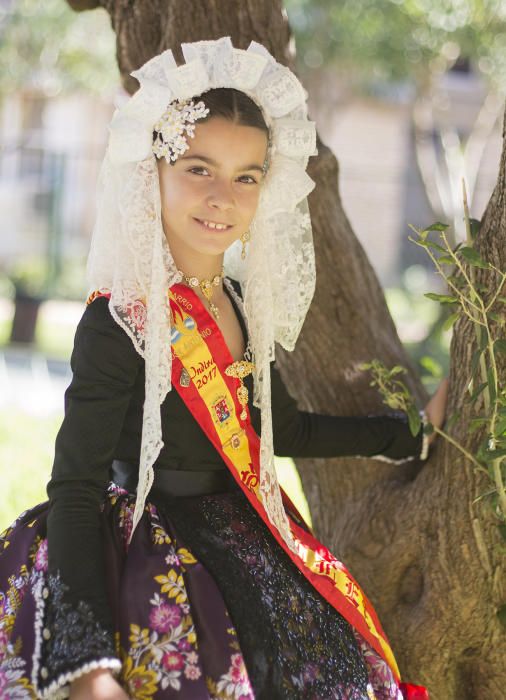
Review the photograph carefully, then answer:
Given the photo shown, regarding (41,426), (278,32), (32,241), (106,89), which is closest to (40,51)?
(106,89)

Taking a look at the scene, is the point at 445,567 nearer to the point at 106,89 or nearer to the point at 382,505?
the point at 382,505

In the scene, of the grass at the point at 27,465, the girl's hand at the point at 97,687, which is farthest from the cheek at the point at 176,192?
the grass at the point at 27,465

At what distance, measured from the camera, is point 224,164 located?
2.37 m

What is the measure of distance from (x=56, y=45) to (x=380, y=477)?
36.2 ft

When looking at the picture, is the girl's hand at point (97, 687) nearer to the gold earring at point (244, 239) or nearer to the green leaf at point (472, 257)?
the gold earring at point (244, 239)

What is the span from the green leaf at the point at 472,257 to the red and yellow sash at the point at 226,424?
641mm

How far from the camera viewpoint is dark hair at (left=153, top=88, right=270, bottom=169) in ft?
7.69

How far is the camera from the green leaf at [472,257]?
240cm

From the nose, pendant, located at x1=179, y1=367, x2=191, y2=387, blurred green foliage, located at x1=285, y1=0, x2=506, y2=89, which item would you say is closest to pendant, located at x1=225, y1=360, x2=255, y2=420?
pendant, located at x1=179, y1=367, x2=191, y2=387

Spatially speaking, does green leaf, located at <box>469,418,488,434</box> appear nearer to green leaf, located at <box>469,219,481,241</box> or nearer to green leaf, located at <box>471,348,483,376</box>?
green leaf, located at <box>471,348,483,376</box>

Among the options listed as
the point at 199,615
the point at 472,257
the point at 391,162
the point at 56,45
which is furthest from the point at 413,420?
the point at 391,162

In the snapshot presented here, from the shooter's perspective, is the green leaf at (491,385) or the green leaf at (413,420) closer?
the green leaf at (491,385)

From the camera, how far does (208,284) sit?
2520 mm

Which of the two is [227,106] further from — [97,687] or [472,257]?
[97,687]
